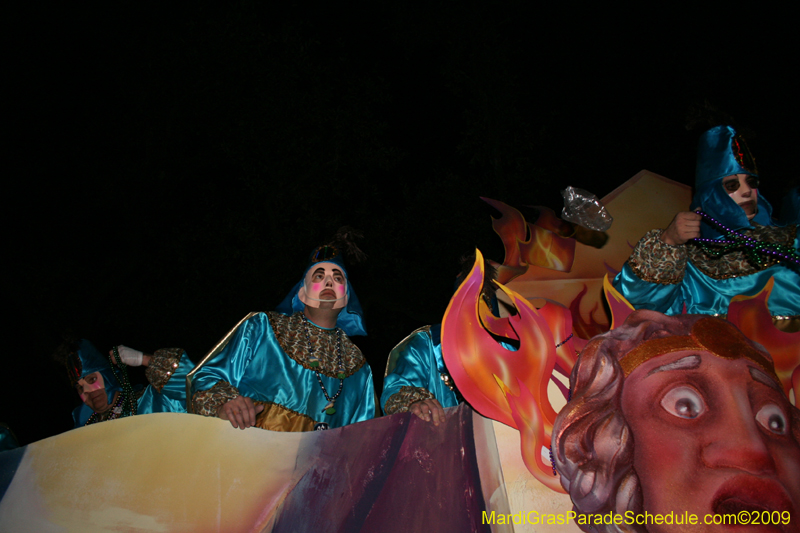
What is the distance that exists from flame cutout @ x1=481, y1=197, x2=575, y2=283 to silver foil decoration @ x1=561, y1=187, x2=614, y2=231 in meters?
0.56

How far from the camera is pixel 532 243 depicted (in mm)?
2775

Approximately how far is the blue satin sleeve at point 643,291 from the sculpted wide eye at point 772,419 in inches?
31.9

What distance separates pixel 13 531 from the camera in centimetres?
180

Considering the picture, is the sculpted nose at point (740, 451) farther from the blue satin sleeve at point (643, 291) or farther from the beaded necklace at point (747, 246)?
the blue satin sleeve at point (643, 291)

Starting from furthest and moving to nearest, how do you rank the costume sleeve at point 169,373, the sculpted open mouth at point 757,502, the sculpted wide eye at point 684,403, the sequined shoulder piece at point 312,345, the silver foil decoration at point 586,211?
the costume sleeve at point 169,373 → the sequined shoulder piece at point 312,345 → the silver foil decoration at point 586,211 → the sculpted wide eye at point 684,403 → the sculpted open mouth at point 757,502

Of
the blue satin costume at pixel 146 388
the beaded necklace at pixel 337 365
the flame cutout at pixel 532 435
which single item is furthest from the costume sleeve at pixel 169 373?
the flame cutout at pixel 532 435

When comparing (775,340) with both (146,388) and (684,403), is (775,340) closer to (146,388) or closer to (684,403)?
(684,403)

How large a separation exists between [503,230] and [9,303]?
6925 mm

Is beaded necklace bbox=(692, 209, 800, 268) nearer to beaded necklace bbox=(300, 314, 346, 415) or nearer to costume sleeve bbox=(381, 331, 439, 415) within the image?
costume sleeve bbox=(381, 331, 439, 415)

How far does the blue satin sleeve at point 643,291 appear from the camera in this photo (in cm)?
210

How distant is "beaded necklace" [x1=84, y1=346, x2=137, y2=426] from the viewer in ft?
12.4

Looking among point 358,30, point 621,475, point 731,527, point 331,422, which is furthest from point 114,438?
point 358,30

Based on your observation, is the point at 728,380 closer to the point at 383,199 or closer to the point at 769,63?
the point at 769,63

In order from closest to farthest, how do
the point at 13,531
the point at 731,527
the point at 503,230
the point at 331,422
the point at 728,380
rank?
the point at 731,527, the point at 728,380, the point at 13,531, the point at 503,230, the point at 331,422
